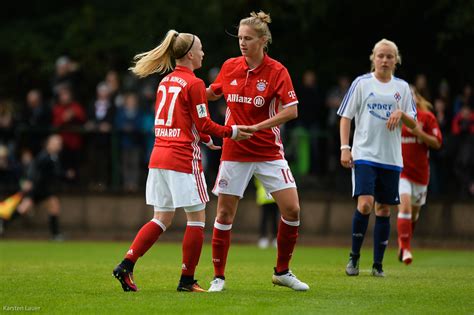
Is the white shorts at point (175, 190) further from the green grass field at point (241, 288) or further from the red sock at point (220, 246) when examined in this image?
the green grass field at point (241, 288)

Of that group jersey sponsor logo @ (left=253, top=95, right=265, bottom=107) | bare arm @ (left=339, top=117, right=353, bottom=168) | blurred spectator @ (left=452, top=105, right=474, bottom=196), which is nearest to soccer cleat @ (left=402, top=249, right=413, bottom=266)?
bare arm @ (left=339, top=117, right=353, bottom=168)

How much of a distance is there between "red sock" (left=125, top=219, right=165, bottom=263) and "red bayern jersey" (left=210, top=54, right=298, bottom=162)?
0.89 metres

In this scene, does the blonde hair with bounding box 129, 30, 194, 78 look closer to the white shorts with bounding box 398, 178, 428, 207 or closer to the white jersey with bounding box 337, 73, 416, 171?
the white jersey with bounding box 337, 73, 416, 171

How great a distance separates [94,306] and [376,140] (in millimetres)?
4085

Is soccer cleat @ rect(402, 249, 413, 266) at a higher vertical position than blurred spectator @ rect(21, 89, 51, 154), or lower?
lower

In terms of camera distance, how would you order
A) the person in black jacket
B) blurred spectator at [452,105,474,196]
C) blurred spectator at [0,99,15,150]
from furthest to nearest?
blurred spectator at [0,99,15,150] < the person in black jacket < blurred spectator at [452,105,474,196]

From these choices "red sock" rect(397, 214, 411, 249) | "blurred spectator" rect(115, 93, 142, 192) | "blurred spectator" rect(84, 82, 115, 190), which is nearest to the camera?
"red sock" rect(397, 214, 411, 249)

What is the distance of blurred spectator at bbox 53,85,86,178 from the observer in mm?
21703

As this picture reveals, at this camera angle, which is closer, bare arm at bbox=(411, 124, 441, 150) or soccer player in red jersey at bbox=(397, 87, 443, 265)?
bare arm at bbox=(411, 124, 441, 150)

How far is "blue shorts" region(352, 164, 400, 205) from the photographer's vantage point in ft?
38.9

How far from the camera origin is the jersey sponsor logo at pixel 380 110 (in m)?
12.0

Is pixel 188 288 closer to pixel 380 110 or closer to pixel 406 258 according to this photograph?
pixel 380 110

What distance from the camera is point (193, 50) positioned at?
10.2 metres

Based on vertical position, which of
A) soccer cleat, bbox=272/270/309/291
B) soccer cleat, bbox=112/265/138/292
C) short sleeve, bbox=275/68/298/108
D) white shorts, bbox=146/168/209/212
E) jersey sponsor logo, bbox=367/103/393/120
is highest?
short sleeve, bbox=275/68/298/108
